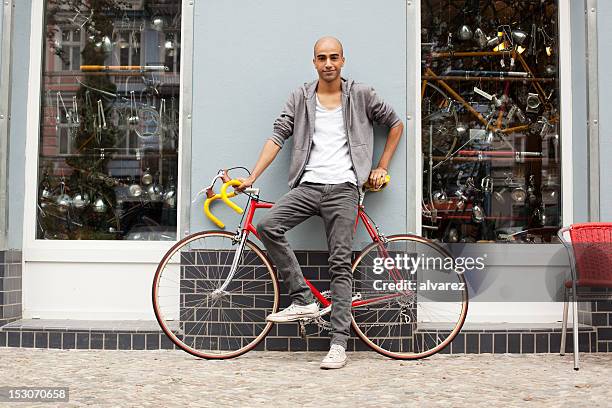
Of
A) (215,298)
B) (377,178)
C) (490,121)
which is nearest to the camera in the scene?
(377,178)

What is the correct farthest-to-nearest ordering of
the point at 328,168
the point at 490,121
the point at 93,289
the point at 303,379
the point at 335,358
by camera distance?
1. the point at 490,121
2. the point at 93,289
3. the point at 328,168
4. the point at 335,358
5. the point at 303,379

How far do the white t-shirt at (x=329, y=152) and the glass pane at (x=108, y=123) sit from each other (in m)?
1.44

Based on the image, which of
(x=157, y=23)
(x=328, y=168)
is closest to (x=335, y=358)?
(x=328, y=168)

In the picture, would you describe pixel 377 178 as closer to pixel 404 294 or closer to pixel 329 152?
pixel 329 152

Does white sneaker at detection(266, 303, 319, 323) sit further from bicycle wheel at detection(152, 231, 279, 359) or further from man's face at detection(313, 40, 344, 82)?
man's face at detection(313, 40, 344, 82)

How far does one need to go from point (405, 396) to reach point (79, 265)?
3.01 metres

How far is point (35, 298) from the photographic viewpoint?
580 centimetres

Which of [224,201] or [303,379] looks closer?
[303,379]

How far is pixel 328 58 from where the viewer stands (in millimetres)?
4992

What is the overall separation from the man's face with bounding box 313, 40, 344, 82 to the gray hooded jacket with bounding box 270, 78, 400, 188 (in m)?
0.18

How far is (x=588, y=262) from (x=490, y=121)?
167cm

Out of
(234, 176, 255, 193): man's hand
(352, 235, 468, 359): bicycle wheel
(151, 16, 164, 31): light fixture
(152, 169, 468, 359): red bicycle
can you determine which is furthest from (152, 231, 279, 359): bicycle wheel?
(151, 16, 164, 31): light fixture

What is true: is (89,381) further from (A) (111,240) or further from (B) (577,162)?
(B) (577,162)

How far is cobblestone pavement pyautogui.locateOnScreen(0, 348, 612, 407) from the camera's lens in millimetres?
3984
